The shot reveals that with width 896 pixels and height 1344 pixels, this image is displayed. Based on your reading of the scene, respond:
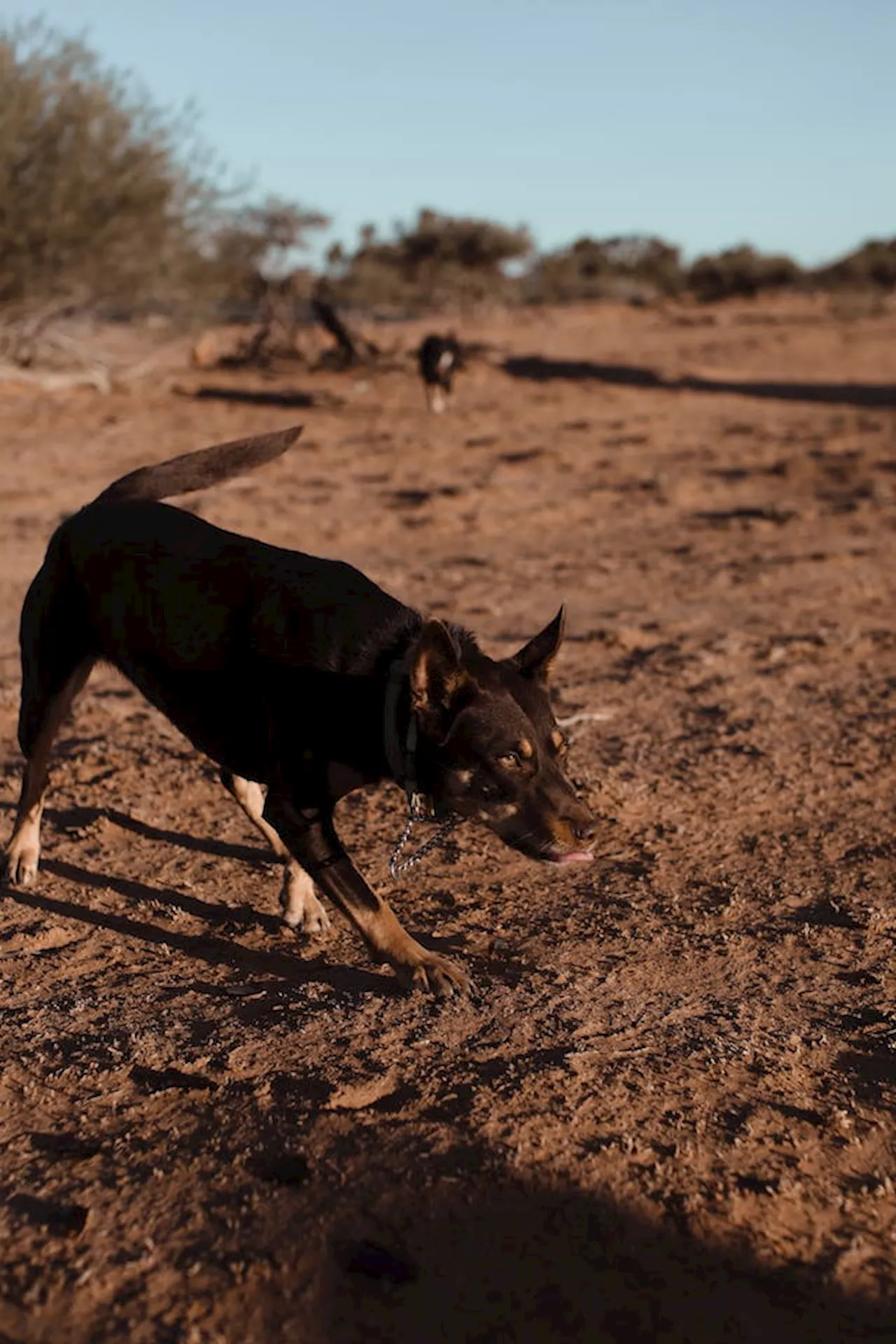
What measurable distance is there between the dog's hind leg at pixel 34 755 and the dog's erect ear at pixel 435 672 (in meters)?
1.82

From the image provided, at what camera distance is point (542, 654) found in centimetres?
424

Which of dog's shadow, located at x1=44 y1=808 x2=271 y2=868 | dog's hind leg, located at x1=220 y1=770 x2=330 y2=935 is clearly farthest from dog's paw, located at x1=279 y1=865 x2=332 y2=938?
dog's shadow, located at x1=44 y1=808 x2=271 y2=868

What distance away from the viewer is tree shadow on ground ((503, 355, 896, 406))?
22.8 metres

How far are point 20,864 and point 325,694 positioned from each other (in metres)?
1.89

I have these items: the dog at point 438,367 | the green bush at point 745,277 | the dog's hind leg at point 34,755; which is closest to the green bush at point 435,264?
the green bush at point 745,277

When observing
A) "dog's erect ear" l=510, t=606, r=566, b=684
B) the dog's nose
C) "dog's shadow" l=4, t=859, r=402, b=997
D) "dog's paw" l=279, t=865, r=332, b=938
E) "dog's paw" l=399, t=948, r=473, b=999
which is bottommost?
"dog's shadow" l=4, t=859, r=402, b=997

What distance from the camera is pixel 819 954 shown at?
452cm

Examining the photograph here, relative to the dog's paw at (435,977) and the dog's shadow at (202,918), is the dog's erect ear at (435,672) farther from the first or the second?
the dog's shadow at (202,918)

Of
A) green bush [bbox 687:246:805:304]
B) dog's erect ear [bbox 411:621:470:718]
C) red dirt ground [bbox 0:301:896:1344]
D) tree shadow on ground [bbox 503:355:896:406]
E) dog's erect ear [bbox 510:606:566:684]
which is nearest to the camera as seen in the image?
red dirt ground [bbox 0:301:896:1344]

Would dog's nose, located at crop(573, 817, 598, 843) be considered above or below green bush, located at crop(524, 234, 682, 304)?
below

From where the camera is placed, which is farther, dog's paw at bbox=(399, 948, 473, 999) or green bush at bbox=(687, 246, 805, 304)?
green bush at bbox=(687, 246, 805, 304)

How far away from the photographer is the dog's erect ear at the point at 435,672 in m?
3.70

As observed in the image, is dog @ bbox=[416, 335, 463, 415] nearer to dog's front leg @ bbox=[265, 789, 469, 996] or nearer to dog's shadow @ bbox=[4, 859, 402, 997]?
dog's shadow @ bbox=[4, 859, 402, 997]

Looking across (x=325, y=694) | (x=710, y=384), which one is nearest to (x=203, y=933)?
(x=325, y=694)
